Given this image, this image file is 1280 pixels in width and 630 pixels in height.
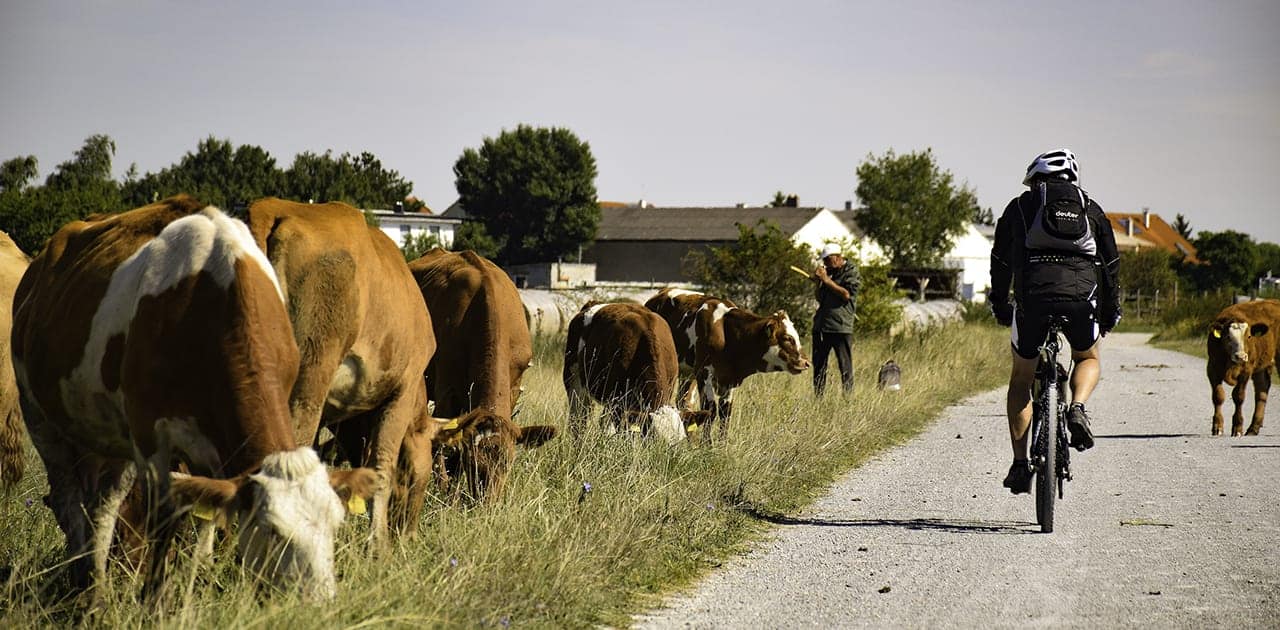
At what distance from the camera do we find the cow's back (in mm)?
9352

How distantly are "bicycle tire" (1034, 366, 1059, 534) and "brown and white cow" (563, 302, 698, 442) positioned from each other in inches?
144

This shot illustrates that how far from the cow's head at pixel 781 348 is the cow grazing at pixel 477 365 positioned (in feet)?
15.9

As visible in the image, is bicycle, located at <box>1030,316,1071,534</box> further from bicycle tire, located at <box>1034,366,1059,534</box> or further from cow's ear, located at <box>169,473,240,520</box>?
cow's ear, located at <box>169,473,240,520</box>

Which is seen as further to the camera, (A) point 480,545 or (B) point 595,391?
(B) point 595,391

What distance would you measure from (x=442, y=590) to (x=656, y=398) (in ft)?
21.1

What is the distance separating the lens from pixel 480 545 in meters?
6.51

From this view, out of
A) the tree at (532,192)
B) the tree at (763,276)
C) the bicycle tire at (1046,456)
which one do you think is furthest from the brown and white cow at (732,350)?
the tree at (532,192)

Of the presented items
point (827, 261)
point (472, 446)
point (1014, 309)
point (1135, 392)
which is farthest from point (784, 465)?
point (1135, 392)

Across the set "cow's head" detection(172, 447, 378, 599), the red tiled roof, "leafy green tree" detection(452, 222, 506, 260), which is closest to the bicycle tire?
"cow's head" detection(172, 447, 378, 599)

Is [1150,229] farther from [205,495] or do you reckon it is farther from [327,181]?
[205,495]

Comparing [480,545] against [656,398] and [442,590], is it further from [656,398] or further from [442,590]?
[656,398]

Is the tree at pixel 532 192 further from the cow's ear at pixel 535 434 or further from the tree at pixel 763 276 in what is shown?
the cow's ear at pixel 535 434

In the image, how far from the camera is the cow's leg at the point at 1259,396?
1514cm

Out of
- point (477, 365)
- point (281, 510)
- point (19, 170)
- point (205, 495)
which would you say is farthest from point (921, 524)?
point (19, 170)
